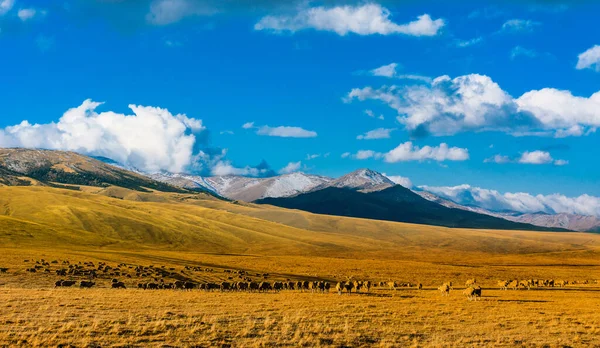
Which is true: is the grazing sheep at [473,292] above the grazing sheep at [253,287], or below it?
above

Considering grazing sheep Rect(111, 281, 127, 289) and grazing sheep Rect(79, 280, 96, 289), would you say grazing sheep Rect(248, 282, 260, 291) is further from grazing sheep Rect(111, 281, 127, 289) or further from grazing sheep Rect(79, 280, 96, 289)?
grazing sheep Rect(79, 280, 96, 289)

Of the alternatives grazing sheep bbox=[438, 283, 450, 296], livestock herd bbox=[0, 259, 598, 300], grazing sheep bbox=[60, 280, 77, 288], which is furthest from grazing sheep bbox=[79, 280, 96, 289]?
grazing sheep bbox=[438, 283, 450, 296]

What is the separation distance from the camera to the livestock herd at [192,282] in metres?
52.0

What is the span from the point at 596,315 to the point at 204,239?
576ft

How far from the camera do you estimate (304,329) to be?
81.4 feet

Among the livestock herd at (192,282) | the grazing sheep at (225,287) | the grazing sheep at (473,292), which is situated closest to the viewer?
the grazing sheep at (473,292)

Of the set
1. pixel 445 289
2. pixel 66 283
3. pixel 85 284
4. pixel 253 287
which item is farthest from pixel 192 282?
pixel 445 289

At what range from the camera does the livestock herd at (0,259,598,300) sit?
171 feet

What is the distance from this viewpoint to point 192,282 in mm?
63031

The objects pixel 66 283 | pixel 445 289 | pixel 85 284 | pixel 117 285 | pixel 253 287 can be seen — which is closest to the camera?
pixel 66 283

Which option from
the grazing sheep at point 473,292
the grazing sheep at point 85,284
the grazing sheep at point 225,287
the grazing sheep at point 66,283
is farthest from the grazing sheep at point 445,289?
the grazing sheep at point 66,283

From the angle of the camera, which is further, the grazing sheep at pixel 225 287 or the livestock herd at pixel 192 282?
the grazing sheep at pixel 225 287

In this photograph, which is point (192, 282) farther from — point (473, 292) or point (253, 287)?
point (473, 292)

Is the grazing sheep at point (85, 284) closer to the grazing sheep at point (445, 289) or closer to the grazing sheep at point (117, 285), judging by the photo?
the grazing sheep at point (117, 285)
